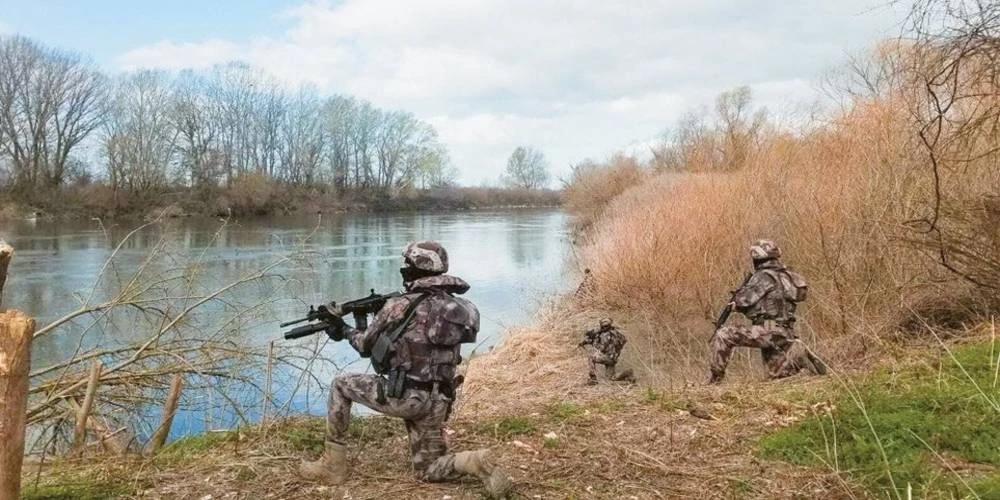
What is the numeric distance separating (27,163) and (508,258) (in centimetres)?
3380

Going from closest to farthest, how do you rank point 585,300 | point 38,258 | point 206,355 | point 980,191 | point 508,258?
point 206,355 < point 980,191 < point 585,300 < point 38,258 < point 508,258

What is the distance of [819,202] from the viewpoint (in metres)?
10.7

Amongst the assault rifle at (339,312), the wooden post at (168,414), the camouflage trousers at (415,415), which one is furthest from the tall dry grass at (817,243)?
the wooden post at (168,414)

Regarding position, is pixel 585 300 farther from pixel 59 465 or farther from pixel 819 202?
pixel 59 465

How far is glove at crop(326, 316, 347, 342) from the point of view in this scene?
4254 mm

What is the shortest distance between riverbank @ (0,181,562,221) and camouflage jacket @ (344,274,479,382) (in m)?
35.7

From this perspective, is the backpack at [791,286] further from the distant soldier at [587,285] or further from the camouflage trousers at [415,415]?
the distant soldier at [587,285]

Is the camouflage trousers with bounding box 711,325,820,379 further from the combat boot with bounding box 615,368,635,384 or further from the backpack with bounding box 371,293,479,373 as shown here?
the backpack with bounding box 371,293,479,373

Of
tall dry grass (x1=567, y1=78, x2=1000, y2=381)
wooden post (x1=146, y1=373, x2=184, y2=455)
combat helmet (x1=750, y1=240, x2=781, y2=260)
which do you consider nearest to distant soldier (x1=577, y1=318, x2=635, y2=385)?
tall dry grass (x1=567, y1=78, x2=1000, y2=381)

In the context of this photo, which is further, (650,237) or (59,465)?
(650,237)

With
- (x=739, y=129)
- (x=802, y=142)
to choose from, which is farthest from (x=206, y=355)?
(x=739, y=129)

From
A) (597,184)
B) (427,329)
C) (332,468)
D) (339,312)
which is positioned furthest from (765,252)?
(597,184)

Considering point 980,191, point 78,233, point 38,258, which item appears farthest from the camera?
point 78,233

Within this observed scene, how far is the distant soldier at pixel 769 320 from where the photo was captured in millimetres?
7898
